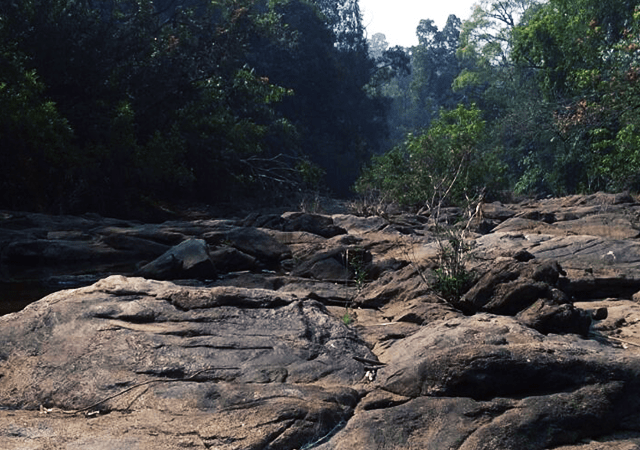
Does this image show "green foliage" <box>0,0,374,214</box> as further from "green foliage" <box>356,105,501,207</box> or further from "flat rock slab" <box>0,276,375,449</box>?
"flat rock slab" <box>0,276,375,449</box>

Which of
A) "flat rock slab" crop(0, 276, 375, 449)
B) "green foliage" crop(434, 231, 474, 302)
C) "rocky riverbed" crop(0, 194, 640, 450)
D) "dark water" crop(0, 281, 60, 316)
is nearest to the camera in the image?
"rocky riverbed" crop(0, 194, 640, 450)

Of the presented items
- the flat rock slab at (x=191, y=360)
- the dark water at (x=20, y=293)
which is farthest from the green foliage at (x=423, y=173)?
the flat rock slab at (x=191, y=360)

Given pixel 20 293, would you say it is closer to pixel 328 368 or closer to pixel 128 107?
pixel 328 368

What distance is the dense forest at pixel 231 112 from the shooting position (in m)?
17.7

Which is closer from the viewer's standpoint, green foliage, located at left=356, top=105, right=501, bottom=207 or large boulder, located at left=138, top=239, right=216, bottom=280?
large boulder, located at left=138, top=239, right=216, bottom=280

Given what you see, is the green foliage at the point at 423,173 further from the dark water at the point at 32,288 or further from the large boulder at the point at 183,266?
the dark water at the point at 32,288

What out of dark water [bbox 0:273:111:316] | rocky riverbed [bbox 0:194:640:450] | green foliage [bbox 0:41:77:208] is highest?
green foliage [bbox 0:41:77:208]

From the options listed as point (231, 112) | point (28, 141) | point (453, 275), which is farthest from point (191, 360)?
point (231, 112)

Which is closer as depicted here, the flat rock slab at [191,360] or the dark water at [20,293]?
the flat rock slab at [191,360]

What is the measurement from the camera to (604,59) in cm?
2519

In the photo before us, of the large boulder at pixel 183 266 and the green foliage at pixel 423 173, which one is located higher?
the green foliage at pixel 423 173

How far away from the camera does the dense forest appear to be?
17.7 meters

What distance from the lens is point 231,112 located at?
24.5 m


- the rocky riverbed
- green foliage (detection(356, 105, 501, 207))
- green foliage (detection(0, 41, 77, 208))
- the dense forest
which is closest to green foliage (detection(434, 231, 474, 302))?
the rocky riverbed
